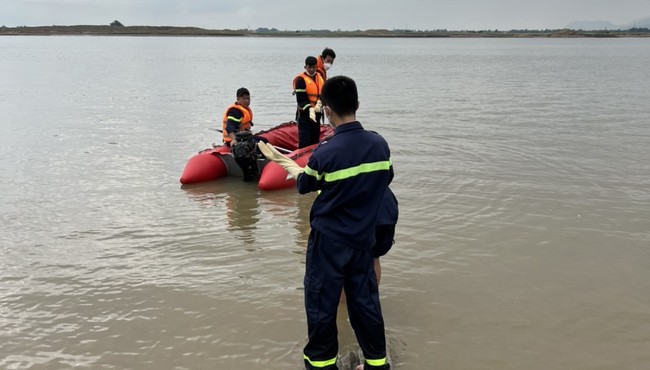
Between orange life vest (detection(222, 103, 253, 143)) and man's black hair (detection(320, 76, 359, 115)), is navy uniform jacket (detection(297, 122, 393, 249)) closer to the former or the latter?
man's black hair (detection(320, 76, 359, 115))

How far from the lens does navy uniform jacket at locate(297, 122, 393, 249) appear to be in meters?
3.10

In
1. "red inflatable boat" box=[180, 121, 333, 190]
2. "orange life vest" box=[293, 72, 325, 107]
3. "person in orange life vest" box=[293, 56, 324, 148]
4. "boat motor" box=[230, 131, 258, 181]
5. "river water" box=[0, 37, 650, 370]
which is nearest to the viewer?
"river water" box=[0, 37, 650, 370]

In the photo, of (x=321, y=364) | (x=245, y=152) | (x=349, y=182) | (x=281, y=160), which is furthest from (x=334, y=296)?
(x=245, y=152)

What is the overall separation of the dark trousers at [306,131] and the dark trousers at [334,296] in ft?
19.0

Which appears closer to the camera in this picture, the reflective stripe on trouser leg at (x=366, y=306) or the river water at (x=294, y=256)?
the reflective stripe on trouser leg at (x=366, y=306)

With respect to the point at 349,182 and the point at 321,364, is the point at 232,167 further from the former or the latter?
the point at 349,182

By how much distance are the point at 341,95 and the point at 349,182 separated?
0.51 metres

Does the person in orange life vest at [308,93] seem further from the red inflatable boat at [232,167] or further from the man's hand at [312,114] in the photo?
the red inflatable boat at [232,167]

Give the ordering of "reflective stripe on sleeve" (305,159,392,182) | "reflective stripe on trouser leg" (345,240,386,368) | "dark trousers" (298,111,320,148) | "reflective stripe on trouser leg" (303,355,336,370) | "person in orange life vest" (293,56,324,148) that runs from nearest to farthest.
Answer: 1. "reflective stripe on sleeve" (305,159,392,182)
2. "reflective stripe on trouser leg" (345,240,386,368)
3. "reflective stripe on trouser leg" (303,355,336,370)
4. "person in orange life vest" (293,56,324,148)
5. "dark trousers" (298,111,320,148)

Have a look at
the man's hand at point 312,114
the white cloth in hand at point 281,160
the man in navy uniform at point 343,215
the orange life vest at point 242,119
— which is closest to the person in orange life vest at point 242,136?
the orange life vest at point 242,119

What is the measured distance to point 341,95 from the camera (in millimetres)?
3164

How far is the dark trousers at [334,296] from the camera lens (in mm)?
3193

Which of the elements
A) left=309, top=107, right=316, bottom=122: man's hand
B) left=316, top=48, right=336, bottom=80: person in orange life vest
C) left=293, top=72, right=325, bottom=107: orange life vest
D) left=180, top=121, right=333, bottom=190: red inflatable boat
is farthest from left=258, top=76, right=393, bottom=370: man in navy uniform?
left=316, top=48, right=336, bottom=80: person in orange life vest

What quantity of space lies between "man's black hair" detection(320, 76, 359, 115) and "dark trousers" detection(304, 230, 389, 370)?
2.44ft
